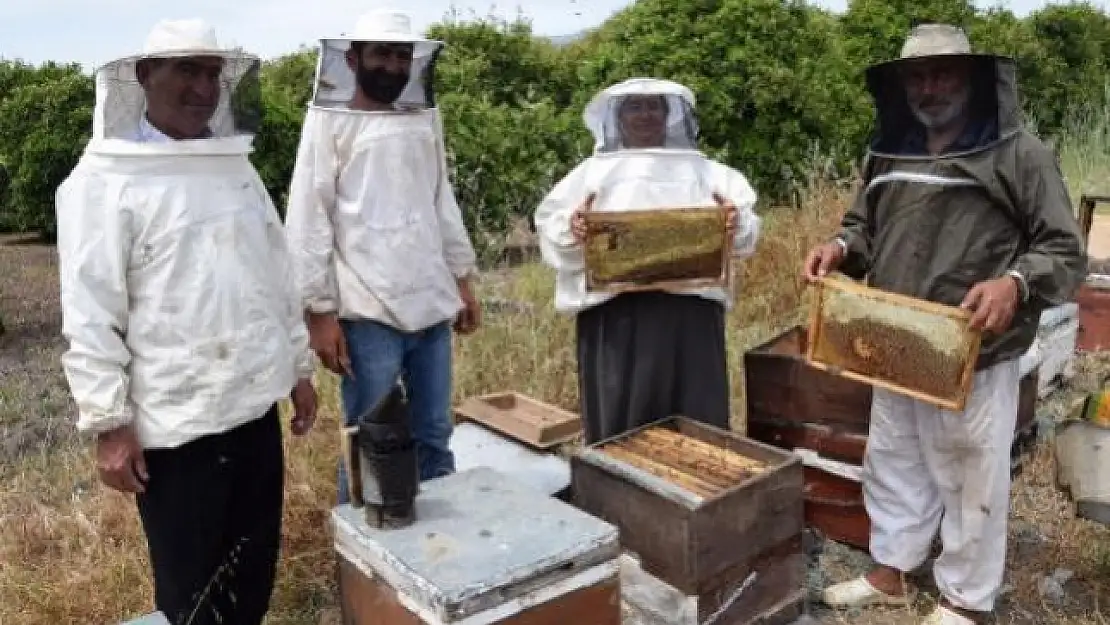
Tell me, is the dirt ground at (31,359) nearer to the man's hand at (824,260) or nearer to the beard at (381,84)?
the beard at (381,84)

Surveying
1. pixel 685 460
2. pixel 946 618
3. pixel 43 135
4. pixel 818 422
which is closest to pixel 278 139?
pixel 43 135

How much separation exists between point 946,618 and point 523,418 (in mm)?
1768

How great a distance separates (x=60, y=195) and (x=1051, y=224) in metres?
2.68

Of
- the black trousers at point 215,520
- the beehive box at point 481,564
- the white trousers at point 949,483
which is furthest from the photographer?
the white trousers at point 949,483

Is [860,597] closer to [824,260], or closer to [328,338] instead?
[824,260]

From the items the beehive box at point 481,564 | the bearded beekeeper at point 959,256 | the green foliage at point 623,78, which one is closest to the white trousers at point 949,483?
the bearded beekeeper at point 959,256

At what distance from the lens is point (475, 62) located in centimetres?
915

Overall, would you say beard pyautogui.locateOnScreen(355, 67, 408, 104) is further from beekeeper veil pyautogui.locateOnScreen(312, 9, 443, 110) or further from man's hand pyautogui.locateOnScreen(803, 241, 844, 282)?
man's hand pyautogui.locateOnScreen(803, 241, 844, 282)

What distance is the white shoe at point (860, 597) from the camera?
3342 millimetres

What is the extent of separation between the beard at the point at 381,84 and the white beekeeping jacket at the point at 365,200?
29 millimetres

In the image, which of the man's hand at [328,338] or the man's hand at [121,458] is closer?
the man's hand at [121,458]

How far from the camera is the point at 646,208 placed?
3.29m

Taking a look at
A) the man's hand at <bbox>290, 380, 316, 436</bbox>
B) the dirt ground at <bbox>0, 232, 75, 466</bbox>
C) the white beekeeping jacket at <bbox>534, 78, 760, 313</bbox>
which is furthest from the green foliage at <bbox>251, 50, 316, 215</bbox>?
the man's hand at <bbox>290, 380, 316, 436</bbox>

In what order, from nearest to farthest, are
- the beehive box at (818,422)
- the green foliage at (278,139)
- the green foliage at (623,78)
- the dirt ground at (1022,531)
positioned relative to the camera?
the dirt ground at (1022,531)
the beehive box at (818,422)
the green foliage at (623,78)
the green foliage at (278,139)
